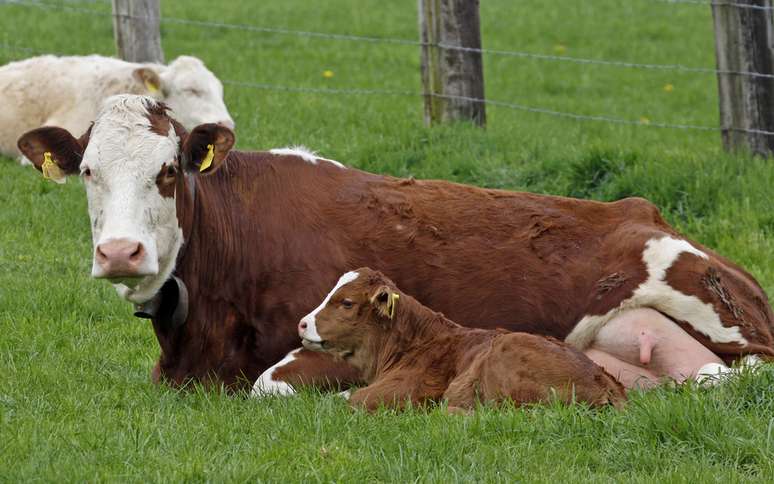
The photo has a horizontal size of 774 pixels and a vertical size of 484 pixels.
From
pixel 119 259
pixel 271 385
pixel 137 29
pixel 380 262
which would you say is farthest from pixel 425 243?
pixel 137 29

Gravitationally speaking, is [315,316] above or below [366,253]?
below

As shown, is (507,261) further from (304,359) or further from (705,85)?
(705,85)

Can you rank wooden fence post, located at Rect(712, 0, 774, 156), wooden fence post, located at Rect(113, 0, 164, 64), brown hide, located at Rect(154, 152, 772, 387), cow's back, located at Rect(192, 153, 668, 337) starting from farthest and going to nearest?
wooden fence post, located at Rect(113, 0, 164, 64) < wooden fence post, located at Rect(712, 0, 774, 156) < cow's back, located at Rect(192, 153, 668, 337) < brown hide, located at Rect(154, 152, 772, 387)

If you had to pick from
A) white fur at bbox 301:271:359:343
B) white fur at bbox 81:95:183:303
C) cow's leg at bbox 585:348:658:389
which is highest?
white fur at bbox 81:95:183:303

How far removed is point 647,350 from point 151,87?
7.92m

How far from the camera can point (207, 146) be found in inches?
262

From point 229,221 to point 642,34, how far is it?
1604 cm

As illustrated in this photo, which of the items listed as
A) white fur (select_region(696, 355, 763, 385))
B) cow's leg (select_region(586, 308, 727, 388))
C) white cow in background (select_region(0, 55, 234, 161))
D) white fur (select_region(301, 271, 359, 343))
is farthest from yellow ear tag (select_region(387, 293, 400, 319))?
white cow in background (select_region(0, 55, 234, 161))

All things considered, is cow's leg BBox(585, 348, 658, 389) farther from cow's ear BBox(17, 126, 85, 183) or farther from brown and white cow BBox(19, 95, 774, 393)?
cow's ear BBox(17, 126, 85, 183)

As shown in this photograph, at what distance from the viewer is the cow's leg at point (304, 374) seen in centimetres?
662

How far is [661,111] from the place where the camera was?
17594 millimetres

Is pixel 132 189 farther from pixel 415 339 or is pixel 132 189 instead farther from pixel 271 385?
pixel 415 339

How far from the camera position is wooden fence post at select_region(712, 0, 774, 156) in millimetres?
10734

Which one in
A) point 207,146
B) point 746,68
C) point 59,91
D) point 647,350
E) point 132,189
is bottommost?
point 647,350
